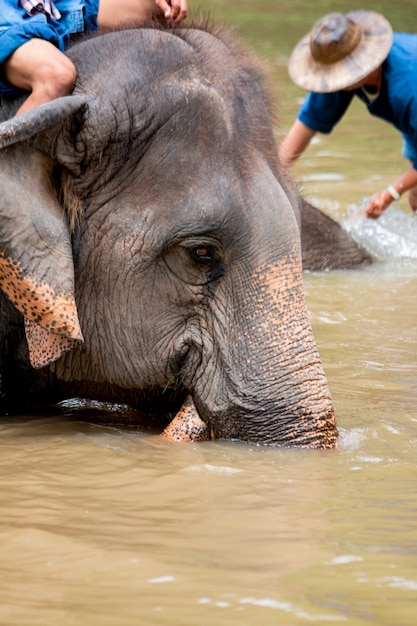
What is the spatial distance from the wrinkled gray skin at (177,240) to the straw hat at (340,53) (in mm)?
3304

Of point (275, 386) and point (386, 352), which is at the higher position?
point (275, 386)

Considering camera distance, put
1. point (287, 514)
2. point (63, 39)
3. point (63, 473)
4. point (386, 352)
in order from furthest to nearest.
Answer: point (386, 352) < point (63, 39) < point (63, 473) < point (287, 514)

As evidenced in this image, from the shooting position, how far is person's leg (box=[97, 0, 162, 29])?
4379 millimetres

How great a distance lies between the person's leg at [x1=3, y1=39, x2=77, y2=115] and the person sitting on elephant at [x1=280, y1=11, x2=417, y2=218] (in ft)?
10.9

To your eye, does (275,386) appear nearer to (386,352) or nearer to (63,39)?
(63,39)

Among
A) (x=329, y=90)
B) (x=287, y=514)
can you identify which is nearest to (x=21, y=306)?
(x=287, y=514)

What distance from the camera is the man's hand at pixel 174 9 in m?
4.29

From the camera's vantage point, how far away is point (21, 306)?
3789 mm

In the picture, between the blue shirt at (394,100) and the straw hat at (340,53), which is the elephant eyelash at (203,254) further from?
the blue shirt at (394,100)

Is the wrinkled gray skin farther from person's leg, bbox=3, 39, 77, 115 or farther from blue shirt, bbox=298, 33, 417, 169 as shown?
blue shirt, bbox=298, 33, 417, 169

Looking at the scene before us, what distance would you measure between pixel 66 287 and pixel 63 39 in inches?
35.8

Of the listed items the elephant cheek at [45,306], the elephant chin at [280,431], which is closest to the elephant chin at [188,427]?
the elephant chin at [280,431]

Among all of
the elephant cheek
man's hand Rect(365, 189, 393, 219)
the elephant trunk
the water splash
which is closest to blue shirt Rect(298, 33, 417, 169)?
man's hand Rect(365, 189, 393, 219)

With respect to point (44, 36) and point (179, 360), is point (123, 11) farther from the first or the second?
point (179, 360)
